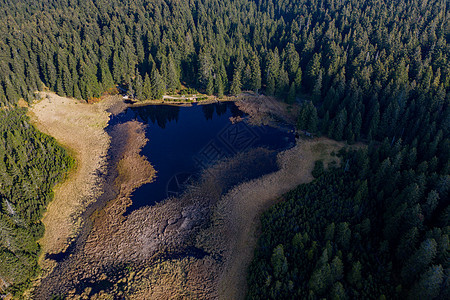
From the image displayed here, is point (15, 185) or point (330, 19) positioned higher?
point (330, 19)

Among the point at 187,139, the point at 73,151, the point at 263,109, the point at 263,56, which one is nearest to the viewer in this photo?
the point at 73,151

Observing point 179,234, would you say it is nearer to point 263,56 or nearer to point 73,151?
point 73,151

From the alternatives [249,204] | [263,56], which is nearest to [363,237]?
[249,204]

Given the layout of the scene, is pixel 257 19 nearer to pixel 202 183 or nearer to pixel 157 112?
pixel 157 112

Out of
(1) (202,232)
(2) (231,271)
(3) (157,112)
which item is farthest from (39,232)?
(3) (157,112)

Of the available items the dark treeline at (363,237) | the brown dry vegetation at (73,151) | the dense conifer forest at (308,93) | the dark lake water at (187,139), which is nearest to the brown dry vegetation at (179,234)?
the brown dry vegetation at (73,151)
